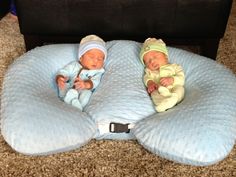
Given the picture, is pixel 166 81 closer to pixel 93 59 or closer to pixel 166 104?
pixel 166 104

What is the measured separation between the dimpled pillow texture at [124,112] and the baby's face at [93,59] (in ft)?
0.16

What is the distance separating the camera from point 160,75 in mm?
1356

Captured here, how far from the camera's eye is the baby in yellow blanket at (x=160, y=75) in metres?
1.29

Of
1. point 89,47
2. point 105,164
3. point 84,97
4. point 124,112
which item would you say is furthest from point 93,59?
point 105,164

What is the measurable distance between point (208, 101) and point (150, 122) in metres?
0.20

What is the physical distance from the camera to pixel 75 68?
1.41m

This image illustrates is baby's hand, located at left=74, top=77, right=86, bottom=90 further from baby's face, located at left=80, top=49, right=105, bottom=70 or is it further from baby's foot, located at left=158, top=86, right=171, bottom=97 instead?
baby's foot, located at left=158, top=86, right=171, bottom=97

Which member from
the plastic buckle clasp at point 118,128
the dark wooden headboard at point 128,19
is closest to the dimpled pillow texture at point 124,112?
the plastic buckle clasp at point 118,128

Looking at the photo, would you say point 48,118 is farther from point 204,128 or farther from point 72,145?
point 204,128

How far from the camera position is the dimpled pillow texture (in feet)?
3.67

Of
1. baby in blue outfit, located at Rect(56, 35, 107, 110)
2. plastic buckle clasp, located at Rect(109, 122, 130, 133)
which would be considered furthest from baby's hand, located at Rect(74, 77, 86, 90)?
plastic buckle clasp, located at Rect(109, 122, 130, 133)

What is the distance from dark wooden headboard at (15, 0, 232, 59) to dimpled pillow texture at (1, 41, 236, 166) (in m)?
0.15

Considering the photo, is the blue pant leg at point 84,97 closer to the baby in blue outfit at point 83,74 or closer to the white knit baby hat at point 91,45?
the baby in blue outfit at point 83,74

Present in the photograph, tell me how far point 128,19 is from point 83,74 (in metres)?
0.31
